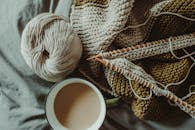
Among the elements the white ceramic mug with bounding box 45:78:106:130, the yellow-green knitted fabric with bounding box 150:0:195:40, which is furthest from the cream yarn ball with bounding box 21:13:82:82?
the yellow-green knitted fabric with bounding box 150:0:195:40

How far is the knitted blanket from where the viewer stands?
80 centimetres

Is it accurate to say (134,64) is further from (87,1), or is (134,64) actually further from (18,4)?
(18,4)

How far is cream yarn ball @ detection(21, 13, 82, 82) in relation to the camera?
0.77m

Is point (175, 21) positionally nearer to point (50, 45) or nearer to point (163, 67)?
point (163, 67)

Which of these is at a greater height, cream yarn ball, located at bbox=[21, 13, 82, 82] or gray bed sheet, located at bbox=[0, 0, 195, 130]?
cream yarn ball, located at bbox=[21, 13, 82, 82]

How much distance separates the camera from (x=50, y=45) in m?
0.76

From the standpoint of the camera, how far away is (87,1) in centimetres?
83

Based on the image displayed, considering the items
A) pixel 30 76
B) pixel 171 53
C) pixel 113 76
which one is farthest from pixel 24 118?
pixel 171 53

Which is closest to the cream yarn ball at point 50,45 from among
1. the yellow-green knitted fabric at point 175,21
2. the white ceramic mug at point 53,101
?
the white ceramic mug at point 53,101

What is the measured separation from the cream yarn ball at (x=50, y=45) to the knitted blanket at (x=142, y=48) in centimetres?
5

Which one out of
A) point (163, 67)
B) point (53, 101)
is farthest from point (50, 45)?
point (163, 67)

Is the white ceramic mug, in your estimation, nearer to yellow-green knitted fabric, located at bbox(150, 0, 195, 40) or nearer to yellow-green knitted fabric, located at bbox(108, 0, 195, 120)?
yellow-green knitted fabric, located at bbox(108, 0, 195, 120)

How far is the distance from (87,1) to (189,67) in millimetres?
249

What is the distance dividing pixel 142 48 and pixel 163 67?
0.06m
